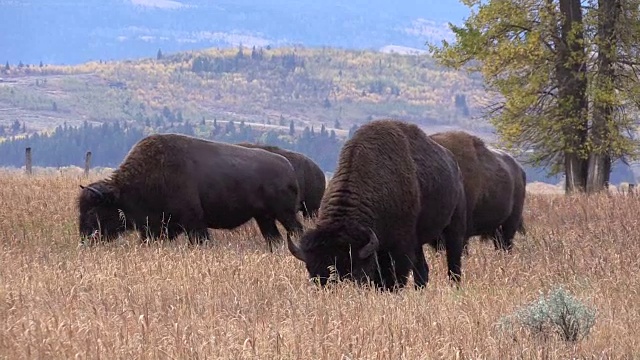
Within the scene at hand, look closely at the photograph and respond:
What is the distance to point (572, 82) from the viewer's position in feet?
88.5

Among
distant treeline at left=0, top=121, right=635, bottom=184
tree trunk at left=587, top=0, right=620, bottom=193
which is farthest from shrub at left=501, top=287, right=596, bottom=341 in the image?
distant treeline at left=0, top=121, right=635, bottom=184

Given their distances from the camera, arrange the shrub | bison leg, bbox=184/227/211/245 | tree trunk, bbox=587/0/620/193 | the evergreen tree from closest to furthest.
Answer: the shrub < bison leg, bbox=184/227/211/245 < tree trunk, bbox=587/0/620/193 < the evergreen tree

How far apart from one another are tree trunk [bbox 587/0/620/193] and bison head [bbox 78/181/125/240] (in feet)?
48.3

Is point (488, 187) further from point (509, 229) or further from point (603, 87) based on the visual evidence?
point (603, 87)

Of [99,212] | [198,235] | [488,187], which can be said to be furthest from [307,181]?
[488,187]

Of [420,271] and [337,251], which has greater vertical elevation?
[337,251]

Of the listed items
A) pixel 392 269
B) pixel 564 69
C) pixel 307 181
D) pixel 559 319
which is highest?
pixel 564 69

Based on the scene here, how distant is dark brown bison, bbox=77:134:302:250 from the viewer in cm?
1414

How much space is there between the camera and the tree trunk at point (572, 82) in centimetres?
2661

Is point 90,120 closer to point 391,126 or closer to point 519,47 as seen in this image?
point 519,47

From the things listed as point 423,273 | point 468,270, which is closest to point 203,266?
point 423,273

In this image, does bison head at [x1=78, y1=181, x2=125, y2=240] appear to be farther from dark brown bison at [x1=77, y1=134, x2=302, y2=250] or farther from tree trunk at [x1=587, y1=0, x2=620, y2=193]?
tree trunk at [x1=587, y1=0, x2=620, y2=193]

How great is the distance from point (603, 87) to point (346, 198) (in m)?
17.3

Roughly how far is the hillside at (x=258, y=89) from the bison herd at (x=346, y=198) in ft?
447
